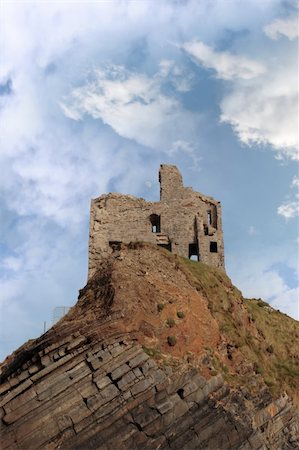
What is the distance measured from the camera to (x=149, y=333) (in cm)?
2500

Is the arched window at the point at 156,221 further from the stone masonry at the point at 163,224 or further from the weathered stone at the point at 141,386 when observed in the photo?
the weathered stone at the point at 141,386

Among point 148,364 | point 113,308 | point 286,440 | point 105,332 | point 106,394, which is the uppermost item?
point 113,308

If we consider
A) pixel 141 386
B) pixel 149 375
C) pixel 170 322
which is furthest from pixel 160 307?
pixel 141 386

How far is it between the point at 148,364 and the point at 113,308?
443 cm

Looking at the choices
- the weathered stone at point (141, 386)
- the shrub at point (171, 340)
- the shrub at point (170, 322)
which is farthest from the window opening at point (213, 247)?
the weathered stone at point (141, 386)

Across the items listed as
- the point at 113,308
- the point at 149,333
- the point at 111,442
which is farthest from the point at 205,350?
the point at 111,442

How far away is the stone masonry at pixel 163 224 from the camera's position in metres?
40.4

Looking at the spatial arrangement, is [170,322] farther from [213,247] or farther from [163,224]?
[213,247]

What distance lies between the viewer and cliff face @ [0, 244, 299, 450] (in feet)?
65.8

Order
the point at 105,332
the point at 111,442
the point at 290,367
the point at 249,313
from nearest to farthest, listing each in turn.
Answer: the point at 111,442 < the point at 105,332 < the point at 290,367 < the point at 249,313

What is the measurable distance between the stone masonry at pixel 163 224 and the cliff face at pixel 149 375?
278 inches

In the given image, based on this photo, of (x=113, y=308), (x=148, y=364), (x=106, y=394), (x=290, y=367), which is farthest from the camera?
(x=290, y=367)

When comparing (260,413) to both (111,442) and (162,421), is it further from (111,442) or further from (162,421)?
(111,442)

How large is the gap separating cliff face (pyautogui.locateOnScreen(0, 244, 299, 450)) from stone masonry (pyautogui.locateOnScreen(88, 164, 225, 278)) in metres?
7.05
